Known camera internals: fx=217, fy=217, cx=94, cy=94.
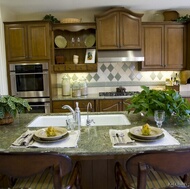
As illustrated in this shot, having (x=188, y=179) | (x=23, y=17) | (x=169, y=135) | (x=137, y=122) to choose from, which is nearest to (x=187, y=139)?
(x=169, y=135)

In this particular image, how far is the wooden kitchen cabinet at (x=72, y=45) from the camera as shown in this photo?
4.14 m

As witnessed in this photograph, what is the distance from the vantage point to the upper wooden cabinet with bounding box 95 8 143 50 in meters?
4.05

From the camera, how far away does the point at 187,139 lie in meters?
1.63

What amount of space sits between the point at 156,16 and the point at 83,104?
234 cm

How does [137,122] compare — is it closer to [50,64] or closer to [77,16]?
[50,64]

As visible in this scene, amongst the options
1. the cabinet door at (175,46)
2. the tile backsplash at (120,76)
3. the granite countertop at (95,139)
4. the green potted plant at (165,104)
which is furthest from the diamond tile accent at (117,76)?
the green potted plant at (165,104)

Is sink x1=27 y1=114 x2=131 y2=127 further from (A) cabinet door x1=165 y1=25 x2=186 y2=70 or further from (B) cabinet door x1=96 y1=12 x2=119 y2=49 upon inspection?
(A) cabinet door x1=165 y1=25 x2=186 y2=70

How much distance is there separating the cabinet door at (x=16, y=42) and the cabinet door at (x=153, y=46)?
2258mm

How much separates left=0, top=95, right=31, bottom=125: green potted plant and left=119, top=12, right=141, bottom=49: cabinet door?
259 cm

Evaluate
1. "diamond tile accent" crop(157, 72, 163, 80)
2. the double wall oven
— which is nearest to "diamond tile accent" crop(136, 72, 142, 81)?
"diamond tile accent" crop(157, 72, 163, 80)

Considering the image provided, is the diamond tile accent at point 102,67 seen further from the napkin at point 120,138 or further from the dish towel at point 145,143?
the dish towel at point 145,143

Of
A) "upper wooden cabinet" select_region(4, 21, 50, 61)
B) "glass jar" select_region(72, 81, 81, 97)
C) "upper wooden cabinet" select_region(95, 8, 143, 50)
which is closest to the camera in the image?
"upper wooden cabinet" select_region(4, 21, 50, 61)

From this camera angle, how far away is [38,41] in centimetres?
398

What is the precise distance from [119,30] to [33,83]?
1892 mm
